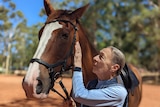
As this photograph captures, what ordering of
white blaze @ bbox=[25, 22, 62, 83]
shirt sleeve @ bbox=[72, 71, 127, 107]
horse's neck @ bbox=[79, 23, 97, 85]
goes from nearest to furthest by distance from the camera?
shirt sleeve @ bbox=[72, 71, 127, 107] → white blaze @ bbox=[25, 22, 62, 83] → horse's neck @ bbox=[79, 23, 97, 85]

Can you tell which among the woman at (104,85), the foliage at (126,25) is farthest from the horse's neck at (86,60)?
the foliage at (126,25)

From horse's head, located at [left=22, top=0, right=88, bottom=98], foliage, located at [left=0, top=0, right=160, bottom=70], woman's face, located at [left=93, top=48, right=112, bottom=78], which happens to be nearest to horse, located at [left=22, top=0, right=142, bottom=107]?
horse's head, located at [left=22, top=0, right=88, bottom=98]

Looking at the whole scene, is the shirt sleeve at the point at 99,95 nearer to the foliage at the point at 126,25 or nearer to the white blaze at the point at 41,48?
the white blaze at the point at 41,48

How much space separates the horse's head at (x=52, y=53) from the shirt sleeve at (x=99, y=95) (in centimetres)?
54

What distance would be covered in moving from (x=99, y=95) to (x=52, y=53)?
82cm

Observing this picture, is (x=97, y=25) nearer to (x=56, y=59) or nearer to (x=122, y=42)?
(x=122, y=42)

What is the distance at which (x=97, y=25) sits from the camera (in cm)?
3950

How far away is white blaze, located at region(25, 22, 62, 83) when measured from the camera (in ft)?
7.13

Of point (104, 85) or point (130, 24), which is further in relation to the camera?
point (130, 24)

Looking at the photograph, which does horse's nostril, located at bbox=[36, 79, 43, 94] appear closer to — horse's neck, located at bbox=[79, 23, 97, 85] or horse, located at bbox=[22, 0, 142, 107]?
horse, located at bbox=[22, 0, 142, 107]

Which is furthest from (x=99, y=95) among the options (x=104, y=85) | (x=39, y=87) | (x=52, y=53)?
(x=52, y=53)

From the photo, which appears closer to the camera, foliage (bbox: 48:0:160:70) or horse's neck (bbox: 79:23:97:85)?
horse's neck (bbox: 79:23:97:85)

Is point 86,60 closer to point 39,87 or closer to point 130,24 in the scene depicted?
point 39,87

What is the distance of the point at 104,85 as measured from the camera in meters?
1.85
